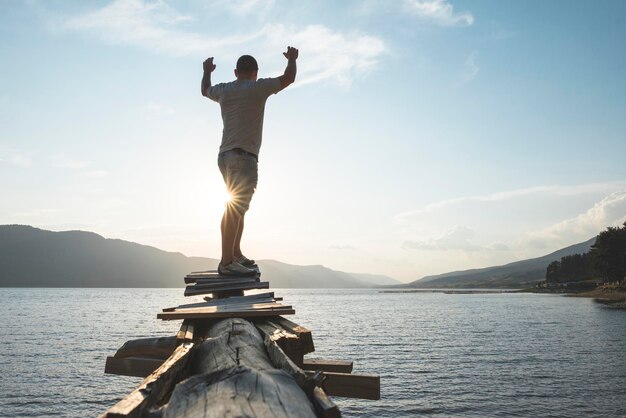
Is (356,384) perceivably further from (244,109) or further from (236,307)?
(244,109)

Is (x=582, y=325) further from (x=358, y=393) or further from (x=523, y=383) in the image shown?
(x=358, y=393)

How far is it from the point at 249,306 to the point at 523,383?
3161cm

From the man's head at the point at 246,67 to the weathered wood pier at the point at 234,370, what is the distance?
363 cm

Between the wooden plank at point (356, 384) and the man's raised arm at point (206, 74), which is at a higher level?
the man's raised arm at point (206, 74)

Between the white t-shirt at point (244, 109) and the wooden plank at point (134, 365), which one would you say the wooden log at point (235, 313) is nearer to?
the wooden plank at point (134, 365)

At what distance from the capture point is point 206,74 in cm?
894

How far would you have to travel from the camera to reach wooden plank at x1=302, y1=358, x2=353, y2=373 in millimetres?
5648

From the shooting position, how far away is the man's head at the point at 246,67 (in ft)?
25.9

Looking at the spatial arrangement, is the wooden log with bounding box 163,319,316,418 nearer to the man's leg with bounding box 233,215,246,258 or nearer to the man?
the man

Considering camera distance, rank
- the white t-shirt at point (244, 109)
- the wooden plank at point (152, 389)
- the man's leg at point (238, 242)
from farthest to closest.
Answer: the man's leg at point (238, 242)
the white t-shirt at point (244, 109)
the wooden plank at point (152, 389)

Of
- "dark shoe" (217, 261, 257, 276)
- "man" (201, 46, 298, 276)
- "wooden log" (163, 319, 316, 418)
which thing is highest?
"man" (201, 46, 298, 276)

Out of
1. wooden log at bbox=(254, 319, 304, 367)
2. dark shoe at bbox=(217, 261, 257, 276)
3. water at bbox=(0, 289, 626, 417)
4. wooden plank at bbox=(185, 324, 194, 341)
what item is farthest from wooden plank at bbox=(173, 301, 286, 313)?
water at bbox=(0, 289, 626, 417)

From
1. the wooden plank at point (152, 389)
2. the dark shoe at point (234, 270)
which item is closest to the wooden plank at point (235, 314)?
the wooden plank at point (152, 389)

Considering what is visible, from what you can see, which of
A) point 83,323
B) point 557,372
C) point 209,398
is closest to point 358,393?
point 209,398
